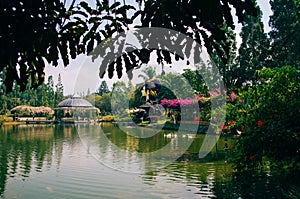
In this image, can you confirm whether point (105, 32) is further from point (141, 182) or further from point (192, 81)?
point (192, 81)

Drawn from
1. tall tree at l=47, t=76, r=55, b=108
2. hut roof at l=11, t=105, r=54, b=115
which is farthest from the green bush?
tall tree at l=47, t=76, r=55, b=108

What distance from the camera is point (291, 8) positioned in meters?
19.5

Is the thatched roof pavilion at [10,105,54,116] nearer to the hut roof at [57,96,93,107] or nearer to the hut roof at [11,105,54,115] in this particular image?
the hut roof at [11,105,54,115]

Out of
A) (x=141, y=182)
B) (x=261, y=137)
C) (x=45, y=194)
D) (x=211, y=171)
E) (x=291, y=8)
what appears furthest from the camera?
(x=291, y=8)

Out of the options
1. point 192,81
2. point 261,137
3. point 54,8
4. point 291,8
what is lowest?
point 261,137

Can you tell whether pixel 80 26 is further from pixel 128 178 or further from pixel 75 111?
pixel 75 111

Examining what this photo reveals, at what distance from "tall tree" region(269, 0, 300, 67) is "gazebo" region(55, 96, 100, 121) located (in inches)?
1138

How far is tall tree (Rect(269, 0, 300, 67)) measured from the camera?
18.8m

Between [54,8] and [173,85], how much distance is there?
30.3m

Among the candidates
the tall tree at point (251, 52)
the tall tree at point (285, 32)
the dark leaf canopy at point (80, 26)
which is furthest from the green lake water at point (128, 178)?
the tall tree at point (251, 52)

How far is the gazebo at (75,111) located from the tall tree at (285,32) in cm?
2891

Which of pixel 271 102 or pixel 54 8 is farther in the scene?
pixel 271 102

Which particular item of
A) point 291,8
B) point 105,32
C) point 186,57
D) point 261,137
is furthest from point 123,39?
point 291,8

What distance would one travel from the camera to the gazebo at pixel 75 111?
43375mm
